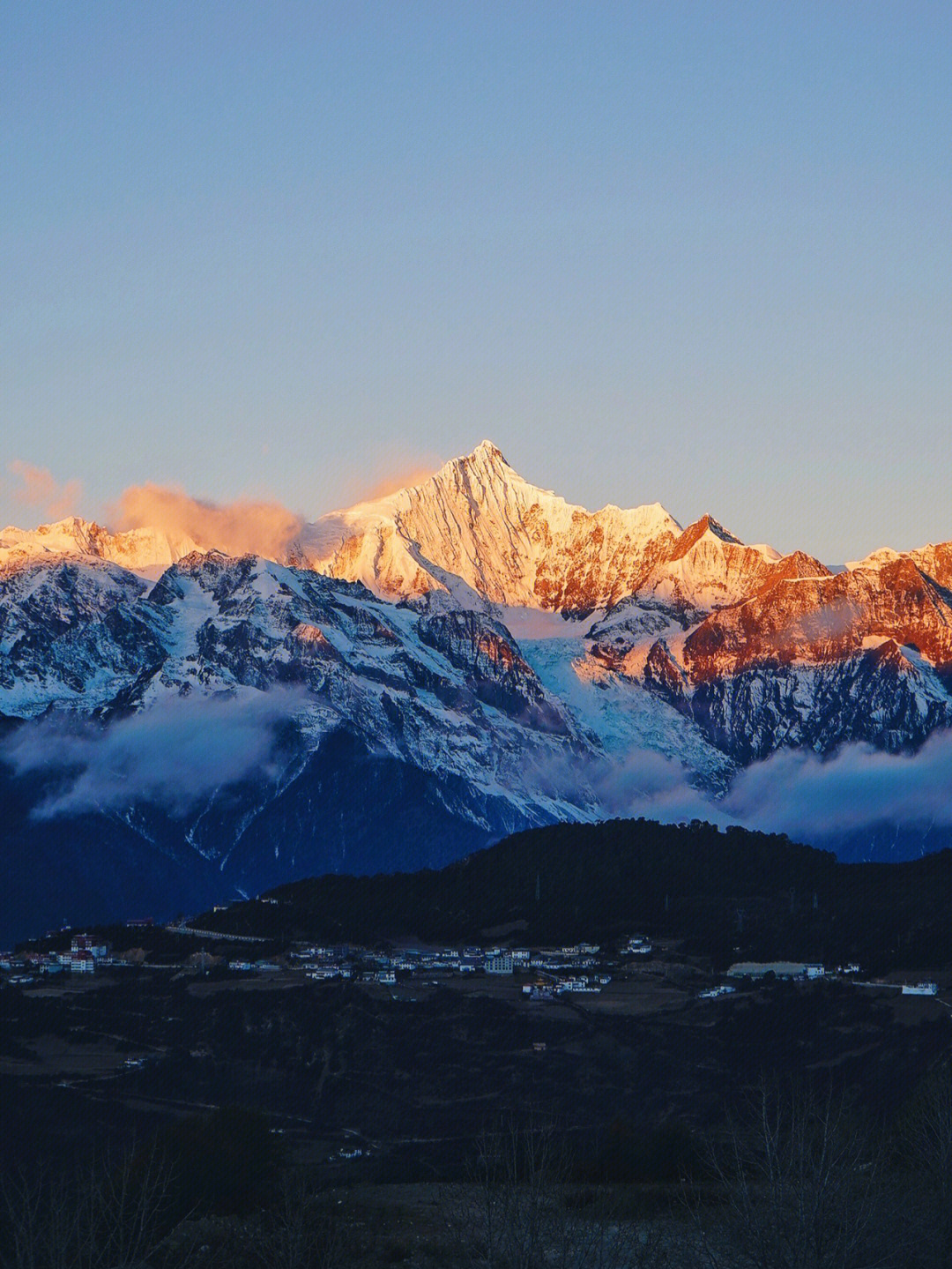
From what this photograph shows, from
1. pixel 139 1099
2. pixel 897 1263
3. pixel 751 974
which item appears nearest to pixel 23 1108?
pixel 139 1099

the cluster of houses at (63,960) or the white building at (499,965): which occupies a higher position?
the cluster of houses at (63,960)

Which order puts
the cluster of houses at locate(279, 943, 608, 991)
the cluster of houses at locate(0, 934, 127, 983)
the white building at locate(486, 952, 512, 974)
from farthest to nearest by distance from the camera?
the cluster of houses at locate(0, 934, 127, 983)
the white building at locate(486, 952, 512, 974)
the cluster of houses at locate(279, 943, 608, 991)

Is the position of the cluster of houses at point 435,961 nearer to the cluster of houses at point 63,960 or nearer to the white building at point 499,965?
the white building at point 499,965

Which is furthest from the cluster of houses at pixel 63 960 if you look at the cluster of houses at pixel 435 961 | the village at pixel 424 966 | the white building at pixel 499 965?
the white building at pixel 499 965

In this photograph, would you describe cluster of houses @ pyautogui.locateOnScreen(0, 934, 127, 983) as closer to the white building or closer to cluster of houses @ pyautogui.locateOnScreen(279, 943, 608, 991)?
cluster of houses @ pyautogui.locateOnScreen(279, 943, 608, 991)

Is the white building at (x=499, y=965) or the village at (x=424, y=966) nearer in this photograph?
the village at (x=424, y=966)

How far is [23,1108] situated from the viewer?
115 metres

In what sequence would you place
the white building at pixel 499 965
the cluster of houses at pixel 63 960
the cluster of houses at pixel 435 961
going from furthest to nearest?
1. the cluster of houses at pixel 63 960
2. the white building at pixel 499 965
3. the cluster of houses at pixel 435 961

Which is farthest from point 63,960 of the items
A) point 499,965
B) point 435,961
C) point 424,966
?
point 499,965

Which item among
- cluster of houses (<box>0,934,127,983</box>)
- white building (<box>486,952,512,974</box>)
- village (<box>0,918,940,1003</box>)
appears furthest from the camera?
cluster of houses (<box>0,934,127,983</box>)

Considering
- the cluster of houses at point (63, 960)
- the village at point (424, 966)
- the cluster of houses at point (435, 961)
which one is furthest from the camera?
the cluster of houses at point (63, 960)

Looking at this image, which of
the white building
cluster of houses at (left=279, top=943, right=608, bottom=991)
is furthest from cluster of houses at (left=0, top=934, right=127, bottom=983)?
the white building

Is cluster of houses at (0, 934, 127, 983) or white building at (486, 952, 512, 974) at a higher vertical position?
cluster of houses at (0, 934, 127, 983)

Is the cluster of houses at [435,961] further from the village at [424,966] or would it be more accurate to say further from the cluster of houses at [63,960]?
the cluster of houses at [63,960]
